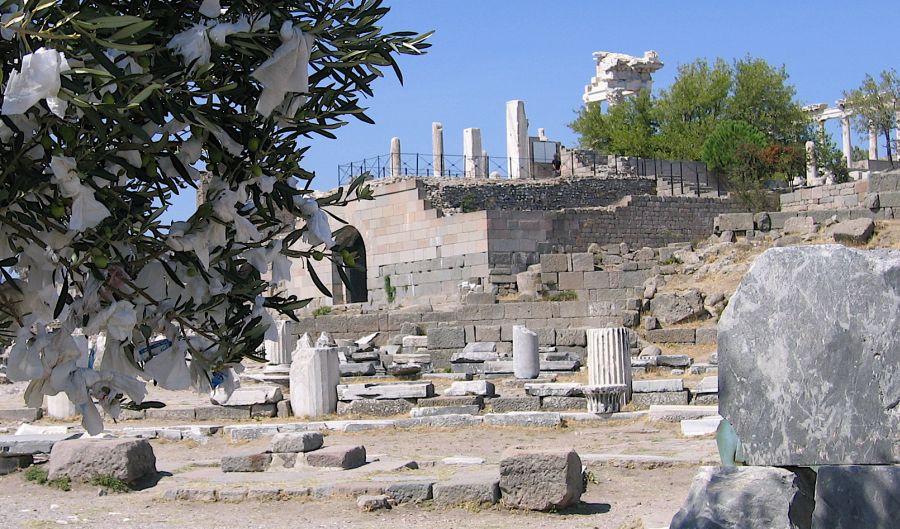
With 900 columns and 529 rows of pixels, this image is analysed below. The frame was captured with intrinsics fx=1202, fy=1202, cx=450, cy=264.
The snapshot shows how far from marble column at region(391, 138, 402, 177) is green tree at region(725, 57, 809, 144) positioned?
52.7 feet

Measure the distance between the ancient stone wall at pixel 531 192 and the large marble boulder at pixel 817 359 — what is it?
90.3 ft

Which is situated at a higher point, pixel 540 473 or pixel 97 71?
pixel 97 71

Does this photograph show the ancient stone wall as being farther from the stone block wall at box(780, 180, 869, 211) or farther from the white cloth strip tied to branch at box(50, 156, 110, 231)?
the white cloth strip tied to branch at box(50, 156, 110, 231)

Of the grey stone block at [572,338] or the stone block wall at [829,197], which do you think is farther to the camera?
the stone block wall at [829,197]

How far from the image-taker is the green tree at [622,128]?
49.6 meters

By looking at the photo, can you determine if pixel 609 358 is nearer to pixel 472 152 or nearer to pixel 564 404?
pixel 564 404

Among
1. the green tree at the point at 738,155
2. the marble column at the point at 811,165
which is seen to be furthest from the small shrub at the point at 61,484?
the marble column at the point at 811,165

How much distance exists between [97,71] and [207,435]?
1232 centimetres

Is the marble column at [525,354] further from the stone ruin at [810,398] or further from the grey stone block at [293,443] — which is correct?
the stone ruin at [810,398]

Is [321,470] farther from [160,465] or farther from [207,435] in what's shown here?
[207,435]

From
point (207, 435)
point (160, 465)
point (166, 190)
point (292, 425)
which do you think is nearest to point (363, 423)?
point (292, 425)

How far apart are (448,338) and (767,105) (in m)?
30.9

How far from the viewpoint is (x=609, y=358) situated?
15852 mm

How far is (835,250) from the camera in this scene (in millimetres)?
5152
